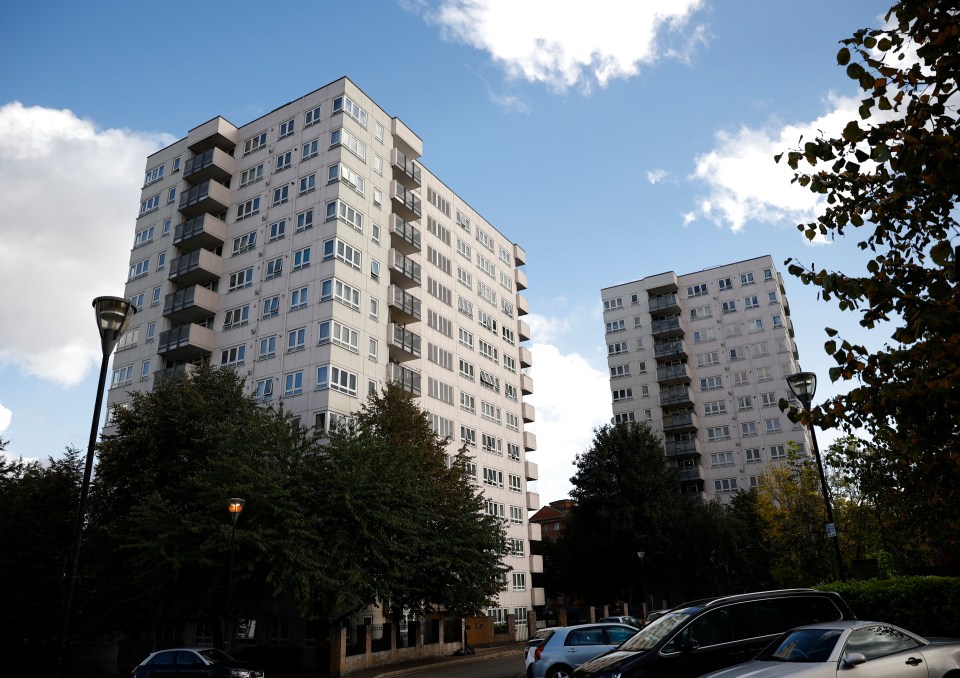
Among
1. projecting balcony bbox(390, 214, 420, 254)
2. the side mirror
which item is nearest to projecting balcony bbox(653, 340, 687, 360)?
projecting balcony bbox(390, 214, 420, 254)

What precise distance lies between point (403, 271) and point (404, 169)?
9.35m

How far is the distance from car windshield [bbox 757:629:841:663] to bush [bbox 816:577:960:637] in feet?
17.6

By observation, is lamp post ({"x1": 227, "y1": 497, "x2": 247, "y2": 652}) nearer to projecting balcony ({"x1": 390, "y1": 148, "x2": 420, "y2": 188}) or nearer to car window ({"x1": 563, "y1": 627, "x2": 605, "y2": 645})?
car window ({"x1": 563, "y1": 627, "x2": 605, "y2": 645})

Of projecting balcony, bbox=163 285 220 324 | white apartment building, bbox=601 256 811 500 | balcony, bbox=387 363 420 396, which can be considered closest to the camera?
balcony, bbox=387 363 420 396

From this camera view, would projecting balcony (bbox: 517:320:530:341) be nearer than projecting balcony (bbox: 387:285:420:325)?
No

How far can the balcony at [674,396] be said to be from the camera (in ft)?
256

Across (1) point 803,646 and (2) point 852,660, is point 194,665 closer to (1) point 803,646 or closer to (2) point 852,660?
(1) point 803,646

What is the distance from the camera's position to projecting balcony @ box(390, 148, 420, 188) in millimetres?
53625

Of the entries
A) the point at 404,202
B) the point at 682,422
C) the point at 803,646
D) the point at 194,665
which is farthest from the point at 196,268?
the point at 682,422

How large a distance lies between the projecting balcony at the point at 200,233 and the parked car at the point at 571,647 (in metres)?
41.0

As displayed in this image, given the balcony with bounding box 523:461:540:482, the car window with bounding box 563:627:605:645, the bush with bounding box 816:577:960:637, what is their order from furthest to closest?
1. the balcony with bounding box 523:461:540:482
2. the car window with bounding box 563:627:605:645
3. the bush with bounding box 816:577:960:637

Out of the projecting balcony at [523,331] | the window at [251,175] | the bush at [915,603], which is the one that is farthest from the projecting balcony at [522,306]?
the bush at [915,603]

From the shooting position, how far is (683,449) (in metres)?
75.9

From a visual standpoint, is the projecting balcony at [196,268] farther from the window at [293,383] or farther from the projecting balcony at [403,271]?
the projecting balcony at [403,271]
